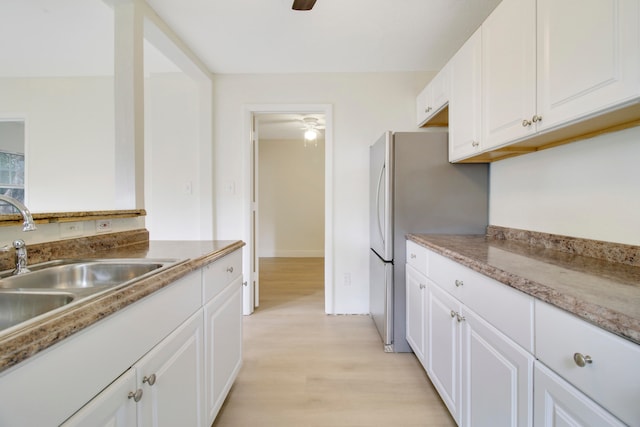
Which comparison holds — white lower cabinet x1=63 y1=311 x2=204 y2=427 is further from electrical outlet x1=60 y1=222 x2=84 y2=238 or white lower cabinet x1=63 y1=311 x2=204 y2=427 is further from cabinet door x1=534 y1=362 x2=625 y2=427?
cabinet door x1=534 y1=362 x2=625 y2=427

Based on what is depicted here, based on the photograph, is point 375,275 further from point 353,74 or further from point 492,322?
point 353,74

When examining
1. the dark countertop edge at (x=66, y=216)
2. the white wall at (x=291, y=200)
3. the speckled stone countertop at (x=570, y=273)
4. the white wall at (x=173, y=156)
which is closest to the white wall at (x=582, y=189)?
the speckled stone countertop at (x=570, y=273)

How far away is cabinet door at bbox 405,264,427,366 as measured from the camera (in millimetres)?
1581

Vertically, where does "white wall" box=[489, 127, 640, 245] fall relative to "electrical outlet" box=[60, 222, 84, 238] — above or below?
above

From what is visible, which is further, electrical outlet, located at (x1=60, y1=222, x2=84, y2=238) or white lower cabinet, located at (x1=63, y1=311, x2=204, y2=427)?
electrical outlet, located at (x1=60, y1=222, x2=84, y2=238)

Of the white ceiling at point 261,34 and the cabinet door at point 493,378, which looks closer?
the cabinet door at point 493,378

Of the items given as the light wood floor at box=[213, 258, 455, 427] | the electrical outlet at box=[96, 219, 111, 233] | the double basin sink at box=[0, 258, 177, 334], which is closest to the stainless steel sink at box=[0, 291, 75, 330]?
the double basin sink at box=[0, 258, 177, 334]

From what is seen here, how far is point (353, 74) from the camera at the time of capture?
2.61 m

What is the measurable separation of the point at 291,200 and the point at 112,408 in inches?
194

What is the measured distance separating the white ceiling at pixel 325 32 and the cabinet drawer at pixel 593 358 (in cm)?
193

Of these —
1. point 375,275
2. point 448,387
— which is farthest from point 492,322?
point 375,275

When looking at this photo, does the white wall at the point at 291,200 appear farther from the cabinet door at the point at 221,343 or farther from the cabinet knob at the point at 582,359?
the cabinet knob at the point at 582,359

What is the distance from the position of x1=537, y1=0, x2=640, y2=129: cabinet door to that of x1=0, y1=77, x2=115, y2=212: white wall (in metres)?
3.51

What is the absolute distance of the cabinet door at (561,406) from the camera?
0.57 metres
